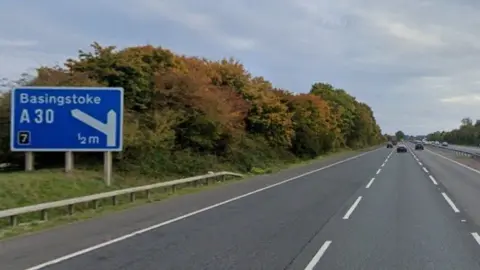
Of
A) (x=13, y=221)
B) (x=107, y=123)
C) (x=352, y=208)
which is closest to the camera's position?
(x=13, y=221)

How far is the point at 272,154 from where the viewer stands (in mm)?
51312

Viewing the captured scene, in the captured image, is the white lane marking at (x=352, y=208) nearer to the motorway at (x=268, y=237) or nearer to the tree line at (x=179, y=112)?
the motorway at (x=268, y=237)

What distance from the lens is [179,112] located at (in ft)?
117

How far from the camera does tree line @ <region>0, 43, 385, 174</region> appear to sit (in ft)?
98.1

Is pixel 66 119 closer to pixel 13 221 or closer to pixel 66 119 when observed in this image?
pixel 66 119

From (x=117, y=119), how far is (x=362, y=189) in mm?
9903

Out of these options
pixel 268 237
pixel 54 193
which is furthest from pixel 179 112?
pixel 268 237

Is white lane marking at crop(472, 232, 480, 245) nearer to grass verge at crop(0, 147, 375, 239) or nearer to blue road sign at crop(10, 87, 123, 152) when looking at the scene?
grass verge at crop(0, 147, 375, 239)

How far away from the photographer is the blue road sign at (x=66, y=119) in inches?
892

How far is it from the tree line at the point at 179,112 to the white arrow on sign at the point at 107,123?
3906mm

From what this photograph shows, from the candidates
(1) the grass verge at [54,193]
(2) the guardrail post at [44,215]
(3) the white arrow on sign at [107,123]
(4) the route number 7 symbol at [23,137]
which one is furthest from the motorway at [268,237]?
(4) the route number 7 symbol at [23,137]

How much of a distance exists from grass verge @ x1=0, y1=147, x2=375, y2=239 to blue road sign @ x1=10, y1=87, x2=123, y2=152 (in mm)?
1192

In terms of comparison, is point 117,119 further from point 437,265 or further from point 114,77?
point 437,265

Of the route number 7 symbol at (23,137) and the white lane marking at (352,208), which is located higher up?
the route number 7 symbol at (23,137)
